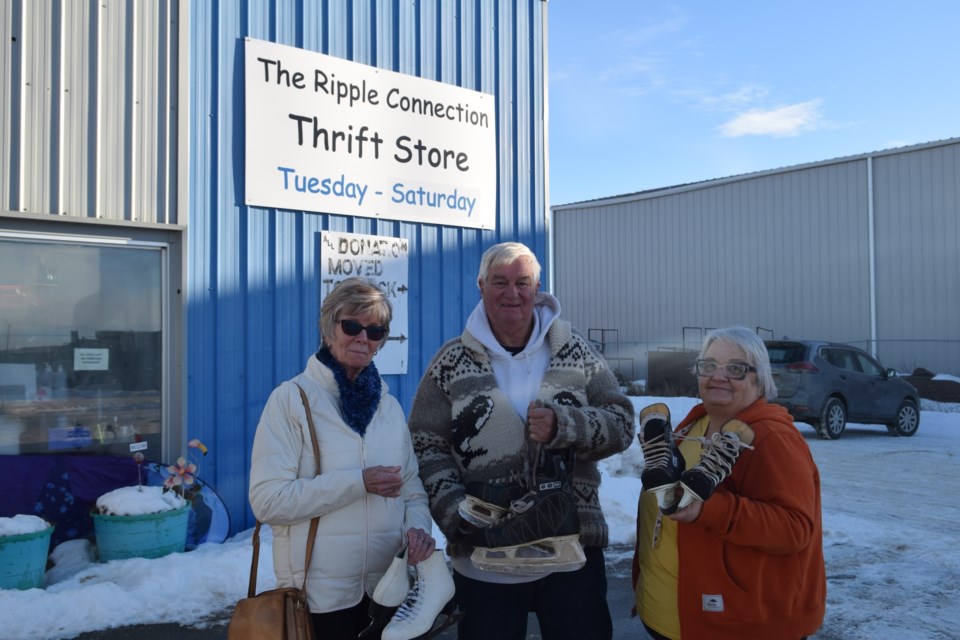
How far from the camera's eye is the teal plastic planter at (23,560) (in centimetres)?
452

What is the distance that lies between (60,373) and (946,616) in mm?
5764

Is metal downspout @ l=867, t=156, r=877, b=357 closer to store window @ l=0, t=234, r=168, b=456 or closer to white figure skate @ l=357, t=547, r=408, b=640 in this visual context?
store window @ l=0, t=234, r=168, b=456

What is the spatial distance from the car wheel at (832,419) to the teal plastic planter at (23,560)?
11.1 metres

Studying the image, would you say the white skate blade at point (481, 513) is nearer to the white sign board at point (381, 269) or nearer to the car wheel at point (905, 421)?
the white sign board at point (381, 269)

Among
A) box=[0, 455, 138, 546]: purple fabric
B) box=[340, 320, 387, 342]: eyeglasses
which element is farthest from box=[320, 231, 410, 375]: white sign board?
box=[340, 320, 387, 342]: eyeglasses

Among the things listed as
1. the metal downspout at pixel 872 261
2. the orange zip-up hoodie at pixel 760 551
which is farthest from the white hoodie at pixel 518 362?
the metal downspout at pixel 872 261

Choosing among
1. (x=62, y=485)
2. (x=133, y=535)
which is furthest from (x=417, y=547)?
(x=62, y=485)

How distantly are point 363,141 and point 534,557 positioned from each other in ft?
15.5

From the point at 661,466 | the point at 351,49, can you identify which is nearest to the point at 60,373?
the point at 351,49

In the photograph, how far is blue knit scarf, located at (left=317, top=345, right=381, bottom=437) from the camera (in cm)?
253

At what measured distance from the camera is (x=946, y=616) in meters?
4.45

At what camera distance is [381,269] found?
667 centimetres

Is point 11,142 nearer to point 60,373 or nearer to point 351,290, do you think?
point 60,373

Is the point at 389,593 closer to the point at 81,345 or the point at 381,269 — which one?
the point at 81,345
